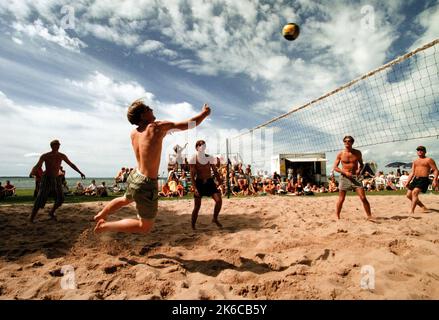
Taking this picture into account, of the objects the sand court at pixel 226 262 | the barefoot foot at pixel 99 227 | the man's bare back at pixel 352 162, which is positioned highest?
the man's bare back at pixel 352 162

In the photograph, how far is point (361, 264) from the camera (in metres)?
2.45

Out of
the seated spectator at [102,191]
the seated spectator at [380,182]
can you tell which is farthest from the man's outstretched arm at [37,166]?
the seated spectator at [380,182]

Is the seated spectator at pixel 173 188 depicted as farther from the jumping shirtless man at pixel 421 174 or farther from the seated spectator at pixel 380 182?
the seated spectator at pixel 380 182

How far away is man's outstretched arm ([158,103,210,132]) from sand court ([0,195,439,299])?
1398 mm

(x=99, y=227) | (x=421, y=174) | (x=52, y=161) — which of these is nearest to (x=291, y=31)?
(x=421, y=174)

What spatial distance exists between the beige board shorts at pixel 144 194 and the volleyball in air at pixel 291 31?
16.4 ft

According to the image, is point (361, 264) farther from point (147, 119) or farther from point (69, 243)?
point (69, 243)

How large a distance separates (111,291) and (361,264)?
2.24 meters

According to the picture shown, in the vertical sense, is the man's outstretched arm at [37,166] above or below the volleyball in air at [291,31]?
below

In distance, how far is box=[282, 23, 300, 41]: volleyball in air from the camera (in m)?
5.93

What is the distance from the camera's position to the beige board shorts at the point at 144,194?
270cm

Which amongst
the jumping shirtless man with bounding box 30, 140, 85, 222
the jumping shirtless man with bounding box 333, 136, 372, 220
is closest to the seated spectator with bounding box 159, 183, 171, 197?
the jumping shirtless man with bounding box 30, 140, 85, 222

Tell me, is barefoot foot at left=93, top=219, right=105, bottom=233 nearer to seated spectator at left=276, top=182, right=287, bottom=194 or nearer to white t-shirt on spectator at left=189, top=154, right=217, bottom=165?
white t-shirt on spectator at left=189, top=154, right=217, bottom=165
